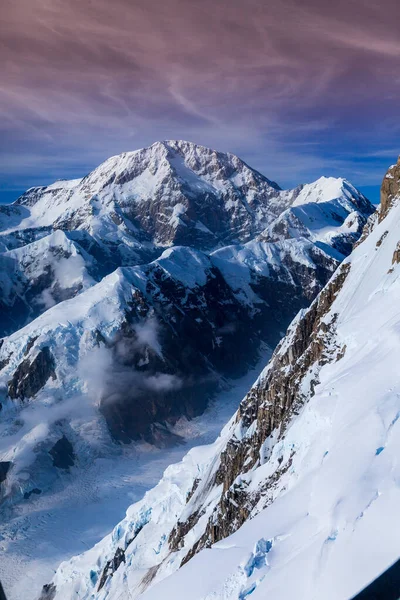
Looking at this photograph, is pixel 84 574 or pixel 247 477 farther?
pixel 84 574

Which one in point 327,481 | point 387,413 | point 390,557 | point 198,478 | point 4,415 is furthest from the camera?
point 4,415

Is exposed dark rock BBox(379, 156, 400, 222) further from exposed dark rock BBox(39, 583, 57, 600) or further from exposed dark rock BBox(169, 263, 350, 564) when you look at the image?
exposed dark rock BBox(39, 583, 57, 600)

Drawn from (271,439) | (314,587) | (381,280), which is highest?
(381,280)

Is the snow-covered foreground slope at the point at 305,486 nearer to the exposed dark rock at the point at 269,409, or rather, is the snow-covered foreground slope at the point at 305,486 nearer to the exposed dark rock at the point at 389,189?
the exposed dark rock at the point at 269,409

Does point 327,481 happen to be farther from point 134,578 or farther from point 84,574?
point 84,574

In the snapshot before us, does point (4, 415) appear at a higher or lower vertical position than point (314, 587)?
higher

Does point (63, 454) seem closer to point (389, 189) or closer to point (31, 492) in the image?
point (31, 492)

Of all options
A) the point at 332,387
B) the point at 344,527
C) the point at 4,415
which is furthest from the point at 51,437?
the point at 344,527
